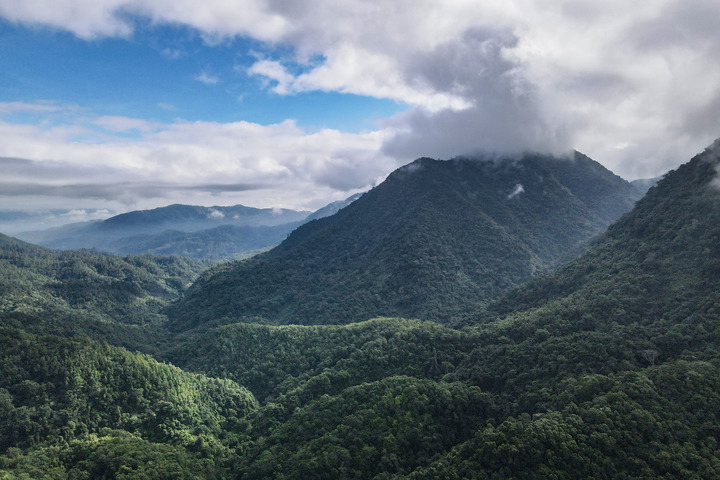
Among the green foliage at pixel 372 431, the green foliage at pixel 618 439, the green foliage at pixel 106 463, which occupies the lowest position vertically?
the green foliage at pixel 106 463

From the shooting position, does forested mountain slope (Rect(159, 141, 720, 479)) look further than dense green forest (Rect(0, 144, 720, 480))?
No

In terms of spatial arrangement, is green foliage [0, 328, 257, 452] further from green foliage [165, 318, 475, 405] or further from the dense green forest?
green foliage [165, 318, 475, 405]

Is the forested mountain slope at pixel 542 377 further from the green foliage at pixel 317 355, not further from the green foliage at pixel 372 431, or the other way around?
the green foliage at pixel 317 355

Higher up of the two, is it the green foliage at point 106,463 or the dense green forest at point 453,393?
the dense green forest at point 453,393

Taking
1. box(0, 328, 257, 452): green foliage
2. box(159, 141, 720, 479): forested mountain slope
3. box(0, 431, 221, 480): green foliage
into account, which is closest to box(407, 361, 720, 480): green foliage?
box(159, 141, 720, 479): forested mountain slope

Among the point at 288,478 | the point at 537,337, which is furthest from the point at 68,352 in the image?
the point at 537,337

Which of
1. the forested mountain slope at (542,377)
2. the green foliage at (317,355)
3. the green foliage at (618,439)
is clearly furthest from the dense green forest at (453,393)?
the green foliage at (317,355)

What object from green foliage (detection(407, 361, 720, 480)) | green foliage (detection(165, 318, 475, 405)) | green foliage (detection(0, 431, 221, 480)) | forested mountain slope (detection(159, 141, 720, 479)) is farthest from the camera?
green foliage (detection(165, 318, 475, 405))

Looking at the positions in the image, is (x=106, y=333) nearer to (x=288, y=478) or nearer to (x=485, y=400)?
(x=288, y=478)
